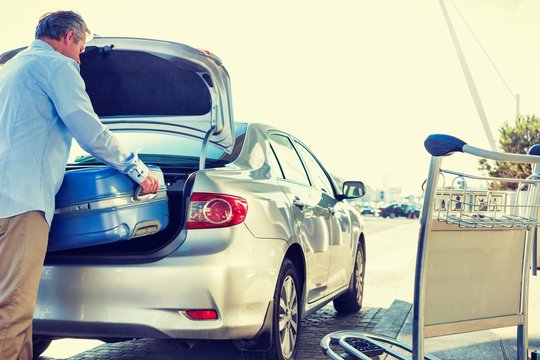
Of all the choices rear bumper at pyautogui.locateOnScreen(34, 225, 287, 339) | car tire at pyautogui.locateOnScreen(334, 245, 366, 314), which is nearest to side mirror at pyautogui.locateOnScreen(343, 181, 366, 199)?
car tire at pyautogui.locateOnScreen(334, 245, 366, 314)

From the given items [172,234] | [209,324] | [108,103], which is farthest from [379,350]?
[108,103]

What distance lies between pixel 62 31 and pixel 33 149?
2.07ft

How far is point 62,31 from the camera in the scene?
11.7 ft

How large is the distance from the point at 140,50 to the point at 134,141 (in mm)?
973

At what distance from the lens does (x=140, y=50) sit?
425cm

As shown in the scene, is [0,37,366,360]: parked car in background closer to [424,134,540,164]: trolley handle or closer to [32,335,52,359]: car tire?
[32,335,52,359]: car tire

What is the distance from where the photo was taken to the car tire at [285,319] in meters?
4.38

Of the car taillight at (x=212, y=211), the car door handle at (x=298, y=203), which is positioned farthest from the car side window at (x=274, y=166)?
the car taillight at (x=212, y=211)

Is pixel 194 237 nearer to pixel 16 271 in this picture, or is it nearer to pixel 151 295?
pixel 151 295

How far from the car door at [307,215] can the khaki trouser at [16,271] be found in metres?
1.85

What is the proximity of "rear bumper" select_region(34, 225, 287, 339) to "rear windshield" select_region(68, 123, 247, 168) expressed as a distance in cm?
79

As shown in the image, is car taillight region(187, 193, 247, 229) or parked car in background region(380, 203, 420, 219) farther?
parked car in background region(380, 203, 420, 219)

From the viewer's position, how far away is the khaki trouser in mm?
3305

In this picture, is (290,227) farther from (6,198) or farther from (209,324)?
(6,198)
